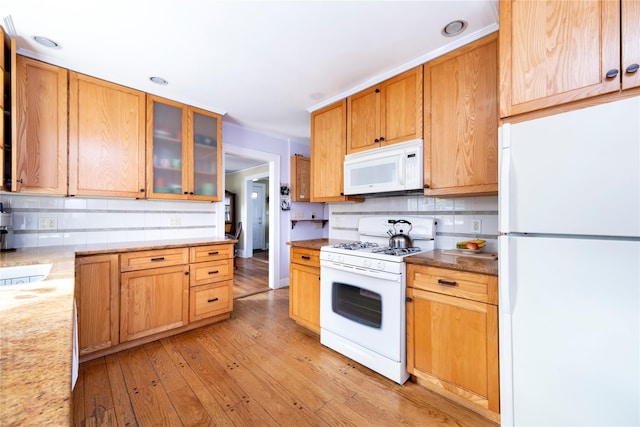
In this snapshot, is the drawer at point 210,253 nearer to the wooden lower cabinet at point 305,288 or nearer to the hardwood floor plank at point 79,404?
the wooden lower cabinet at point 305,288

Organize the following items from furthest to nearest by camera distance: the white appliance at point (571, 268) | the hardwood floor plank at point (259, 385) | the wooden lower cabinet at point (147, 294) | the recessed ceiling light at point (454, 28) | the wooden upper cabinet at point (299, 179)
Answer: the wooden upper cabinet at point (299, 179) → the wooden lower cabinet at point (147, 294) → the recessed ceiling light at point (454, 28) → the hardwood floor plank at point (259, 385) → the white appliance at point (571, 268)

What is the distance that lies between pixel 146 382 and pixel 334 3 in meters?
2.76

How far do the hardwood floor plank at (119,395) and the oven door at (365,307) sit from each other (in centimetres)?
141

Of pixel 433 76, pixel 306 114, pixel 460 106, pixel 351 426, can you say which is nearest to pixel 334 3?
pixel 433 76

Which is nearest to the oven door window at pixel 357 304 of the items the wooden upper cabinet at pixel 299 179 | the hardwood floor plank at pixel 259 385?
the hardwood floor plank at pixel 259 385

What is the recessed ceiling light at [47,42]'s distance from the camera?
1853 mm

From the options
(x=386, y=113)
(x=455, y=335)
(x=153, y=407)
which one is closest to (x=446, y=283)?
(x=455, y=335)

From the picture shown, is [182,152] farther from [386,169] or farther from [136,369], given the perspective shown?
[386,169]

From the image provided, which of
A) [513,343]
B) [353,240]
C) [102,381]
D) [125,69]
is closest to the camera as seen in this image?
[513,343]

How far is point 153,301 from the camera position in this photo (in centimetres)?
239

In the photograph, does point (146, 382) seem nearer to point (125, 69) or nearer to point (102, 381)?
point (102, 381)

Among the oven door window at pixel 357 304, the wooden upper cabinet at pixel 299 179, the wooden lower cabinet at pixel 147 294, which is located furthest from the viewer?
the wooden upper cabinet at pixel 299 179

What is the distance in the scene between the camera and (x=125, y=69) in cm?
225

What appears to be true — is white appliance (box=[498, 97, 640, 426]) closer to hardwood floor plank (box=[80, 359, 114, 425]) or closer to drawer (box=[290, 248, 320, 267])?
drawer (box=[290, 248, 320, 267])
